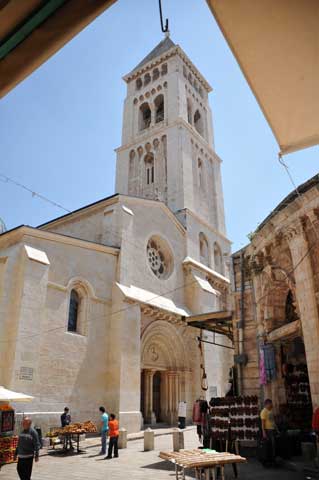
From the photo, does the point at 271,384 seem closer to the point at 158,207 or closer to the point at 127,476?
A: the point at 127,476

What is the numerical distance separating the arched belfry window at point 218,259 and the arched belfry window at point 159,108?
1351 cm

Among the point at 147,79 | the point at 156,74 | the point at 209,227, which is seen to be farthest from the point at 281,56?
the point at 147,79

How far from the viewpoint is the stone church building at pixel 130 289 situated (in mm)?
14180

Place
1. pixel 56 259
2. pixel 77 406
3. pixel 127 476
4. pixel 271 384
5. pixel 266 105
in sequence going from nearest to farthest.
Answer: pixel 266 105, pixel 127 476, pixel 271 384, pixel 77 406, pixel 56 259

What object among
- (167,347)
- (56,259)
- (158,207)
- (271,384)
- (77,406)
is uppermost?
(158,207)

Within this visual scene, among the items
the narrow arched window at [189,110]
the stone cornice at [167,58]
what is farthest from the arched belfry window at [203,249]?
the stone cornice at [167,58]

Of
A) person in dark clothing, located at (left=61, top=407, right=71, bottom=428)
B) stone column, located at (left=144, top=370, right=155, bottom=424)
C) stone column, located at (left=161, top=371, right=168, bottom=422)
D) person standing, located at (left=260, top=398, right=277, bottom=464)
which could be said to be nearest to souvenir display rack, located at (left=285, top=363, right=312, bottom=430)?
person standing, located at (left=260, top=398, right=277, bottom=464)

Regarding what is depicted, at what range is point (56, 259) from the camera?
630 inches

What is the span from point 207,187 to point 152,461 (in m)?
24.8

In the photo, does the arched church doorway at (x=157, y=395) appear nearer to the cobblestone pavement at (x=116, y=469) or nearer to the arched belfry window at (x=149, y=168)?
the cobblestone pavement at (x=116, y=469)

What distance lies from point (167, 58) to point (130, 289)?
2632cm

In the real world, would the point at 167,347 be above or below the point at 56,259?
below

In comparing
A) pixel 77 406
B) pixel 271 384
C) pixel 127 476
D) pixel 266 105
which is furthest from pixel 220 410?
pixel 266 105

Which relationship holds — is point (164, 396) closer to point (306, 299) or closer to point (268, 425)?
point (268, 425)
